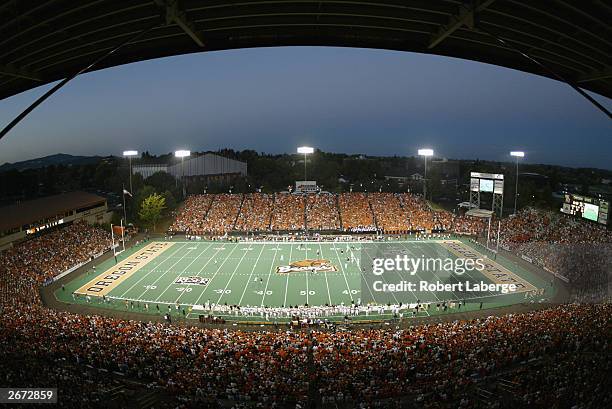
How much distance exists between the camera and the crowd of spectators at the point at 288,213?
164ft

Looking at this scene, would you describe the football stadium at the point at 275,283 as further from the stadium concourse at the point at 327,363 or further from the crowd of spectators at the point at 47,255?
the stadium concourse at the point at 327,363

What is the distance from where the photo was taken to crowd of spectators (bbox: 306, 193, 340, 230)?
50.0 m

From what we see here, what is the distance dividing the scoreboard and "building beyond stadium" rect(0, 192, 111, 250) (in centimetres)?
5231

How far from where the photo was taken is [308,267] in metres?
34.1

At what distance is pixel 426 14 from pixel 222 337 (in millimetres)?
15572

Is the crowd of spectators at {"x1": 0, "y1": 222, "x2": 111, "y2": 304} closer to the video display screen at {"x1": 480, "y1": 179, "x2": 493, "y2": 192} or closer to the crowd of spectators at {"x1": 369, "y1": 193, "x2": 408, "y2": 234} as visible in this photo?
the crowd of spectators at {"x1": 369, "y1": 193, "x2": 408, "y2": 234}

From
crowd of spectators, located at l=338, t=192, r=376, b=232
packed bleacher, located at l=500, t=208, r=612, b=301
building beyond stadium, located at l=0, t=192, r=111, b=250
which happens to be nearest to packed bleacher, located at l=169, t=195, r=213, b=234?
building beyond stadium, located at l=0, t=192, r=111, b=250

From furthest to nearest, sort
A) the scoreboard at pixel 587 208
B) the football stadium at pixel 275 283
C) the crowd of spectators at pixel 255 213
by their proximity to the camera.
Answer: the crowd of spectators at pixel 255 213
the scoreboard at pixel 587 208
the football stadium at pixel 275 283

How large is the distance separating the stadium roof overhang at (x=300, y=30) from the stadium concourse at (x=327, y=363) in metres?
8.23

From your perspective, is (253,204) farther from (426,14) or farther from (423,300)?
(426,14)

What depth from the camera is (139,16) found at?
872 centimetres

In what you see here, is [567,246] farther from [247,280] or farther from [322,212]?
[322,212]

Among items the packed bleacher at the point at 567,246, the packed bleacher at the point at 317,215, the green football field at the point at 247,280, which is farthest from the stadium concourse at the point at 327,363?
the packed bleacher at the point at 317,215

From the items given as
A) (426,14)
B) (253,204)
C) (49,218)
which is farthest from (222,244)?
(426,14)
